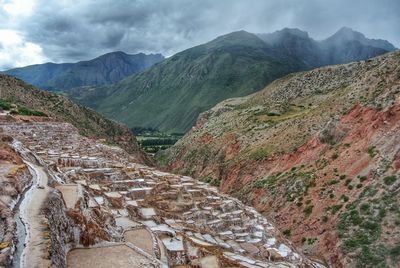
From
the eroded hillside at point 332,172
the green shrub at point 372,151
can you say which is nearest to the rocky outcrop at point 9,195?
the eroded hillside at point 332,172

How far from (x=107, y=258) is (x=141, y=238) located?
15.7 feet

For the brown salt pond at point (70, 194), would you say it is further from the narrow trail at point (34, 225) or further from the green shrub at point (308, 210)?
the green shrub at point (308, 210)

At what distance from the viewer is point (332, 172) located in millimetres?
41062

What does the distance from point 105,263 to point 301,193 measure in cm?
3160

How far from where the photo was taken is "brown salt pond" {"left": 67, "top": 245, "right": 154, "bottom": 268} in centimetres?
1244

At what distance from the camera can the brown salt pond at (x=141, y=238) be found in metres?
16.8

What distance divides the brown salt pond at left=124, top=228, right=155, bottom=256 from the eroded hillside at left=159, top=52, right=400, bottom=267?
57.9ft

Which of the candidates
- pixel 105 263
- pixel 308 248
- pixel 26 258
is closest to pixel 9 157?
pixel 105 263

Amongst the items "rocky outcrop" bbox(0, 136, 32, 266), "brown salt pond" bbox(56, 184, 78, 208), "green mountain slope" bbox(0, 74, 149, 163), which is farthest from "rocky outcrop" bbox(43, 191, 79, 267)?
"green mountain slope" bbox(0, 74, 149, 163)

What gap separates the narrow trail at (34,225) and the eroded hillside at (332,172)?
76.2 ft

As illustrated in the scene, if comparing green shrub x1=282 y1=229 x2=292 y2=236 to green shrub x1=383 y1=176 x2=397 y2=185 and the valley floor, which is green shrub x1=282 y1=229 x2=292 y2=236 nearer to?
the valley floor

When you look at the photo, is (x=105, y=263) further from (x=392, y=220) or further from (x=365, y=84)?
(x=365, y=84)

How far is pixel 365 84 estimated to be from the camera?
54.9m

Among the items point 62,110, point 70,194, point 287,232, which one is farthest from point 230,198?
point 62,110
